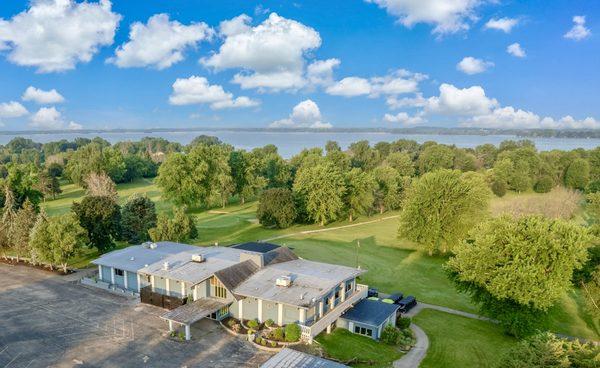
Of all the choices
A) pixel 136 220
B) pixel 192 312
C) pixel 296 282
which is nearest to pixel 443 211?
pixel 296 282

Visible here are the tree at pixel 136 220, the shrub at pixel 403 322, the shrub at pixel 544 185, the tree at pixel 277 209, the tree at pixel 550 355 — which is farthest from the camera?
the shrub at pixel 544 185

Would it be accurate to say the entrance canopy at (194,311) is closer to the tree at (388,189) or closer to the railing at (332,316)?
the railing at (332,316)

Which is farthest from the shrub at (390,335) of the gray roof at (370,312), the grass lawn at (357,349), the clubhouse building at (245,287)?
the gray roof at (370,312)

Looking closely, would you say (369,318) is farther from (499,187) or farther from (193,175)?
(499,187)

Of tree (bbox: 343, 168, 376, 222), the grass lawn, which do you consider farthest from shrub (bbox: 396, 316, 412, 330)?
tree (bbox: 343, 168, 376, 222)

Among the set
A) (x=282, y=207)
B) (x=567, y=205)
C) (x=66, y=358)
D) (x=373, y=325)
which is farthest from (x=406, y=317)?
(x=567, y=205)

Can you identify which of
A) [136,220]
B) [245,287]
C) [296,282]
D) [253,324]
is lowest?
[253,324]
